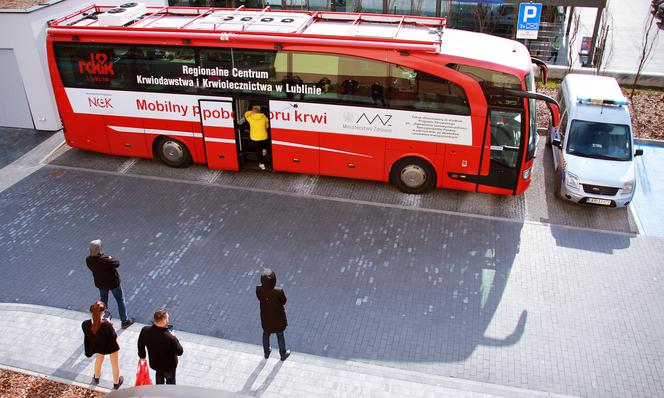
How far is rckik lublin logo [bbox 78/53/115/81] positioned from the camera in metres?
13.7

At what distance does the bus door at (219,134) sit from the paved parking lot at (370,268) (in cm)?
Answer: 38

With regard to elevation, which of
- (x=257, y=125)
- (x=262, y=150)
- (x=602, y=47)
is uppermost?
(x=602, y=47)

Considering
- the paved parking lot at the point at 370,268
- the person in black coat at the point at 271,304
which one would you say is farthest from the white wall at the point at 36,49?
the person in black coat at the point at 271,304

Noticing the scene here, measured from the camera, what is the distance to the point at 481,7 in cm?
2186

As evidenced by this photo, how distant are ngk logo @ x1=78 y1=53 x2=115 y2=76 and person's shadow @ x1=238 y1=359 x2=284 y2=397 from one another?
343 inches

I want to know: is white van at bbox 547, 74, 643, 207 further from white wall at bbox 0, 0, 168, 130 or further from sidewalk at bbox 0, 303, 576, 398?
white wall at bbox 0, 0, 168, 130

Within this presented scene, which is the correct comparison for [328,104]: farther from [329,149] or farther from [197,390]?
[197,390]

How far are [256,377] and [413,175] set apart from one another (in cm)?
654

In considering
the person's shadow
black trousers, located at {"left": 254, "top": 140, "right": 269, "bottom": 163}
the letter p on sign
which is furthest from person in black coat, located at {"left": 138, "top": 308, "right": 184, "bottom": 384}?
the letter p on sign

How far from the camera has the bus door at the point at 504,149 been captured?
12.1m

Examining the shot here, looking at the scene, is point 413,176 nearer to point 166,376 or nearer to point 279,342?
point 279,342

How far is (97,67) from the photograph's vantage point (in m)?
13.8

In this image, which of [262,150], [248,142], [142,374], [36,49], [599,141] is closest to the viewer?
[142,374]

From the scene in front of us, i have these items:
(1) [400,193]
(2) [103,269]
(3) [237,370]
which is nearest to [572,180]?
(1) [400,193]
